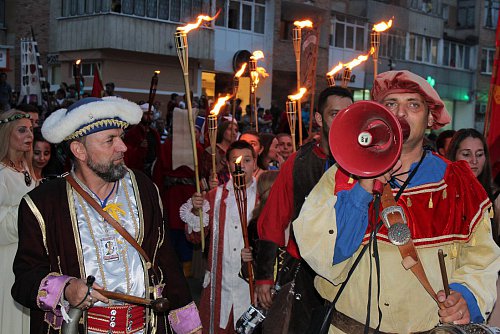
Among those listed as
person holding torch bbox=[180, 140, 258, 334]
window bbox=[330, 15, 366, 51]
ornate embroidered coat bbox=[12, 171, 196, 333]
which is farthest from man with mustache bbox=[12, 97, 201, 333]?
window bbox=[330, 15, 366, 51]

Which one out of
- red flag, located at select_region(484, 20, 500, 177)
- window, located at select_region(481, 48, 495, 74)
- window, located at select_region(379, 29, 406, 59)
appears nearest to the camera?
red flag, located at select_region(484, 20, 500, 177)

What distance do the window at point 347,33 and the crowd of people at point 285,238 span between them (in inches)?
1206

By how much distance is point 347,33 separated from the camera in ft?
120

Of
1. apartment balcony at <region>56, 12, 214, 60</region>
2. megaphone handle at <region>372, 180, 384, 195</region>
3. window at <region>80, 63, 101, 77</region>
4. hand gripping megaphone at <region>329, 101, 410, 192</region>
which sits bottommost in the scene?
megaphone handle at <region>372, 180, 384, 195</region>

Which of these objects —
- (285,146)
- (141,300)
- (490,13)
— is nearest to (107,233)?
(141,300)

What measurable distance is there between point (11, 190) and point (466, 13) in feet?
148

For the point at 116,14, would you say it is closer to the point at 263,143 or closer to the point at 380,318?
the point at 263,143

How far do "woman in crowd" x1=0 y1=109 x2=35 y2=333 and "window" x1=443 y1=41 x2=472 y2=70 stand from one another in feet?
135

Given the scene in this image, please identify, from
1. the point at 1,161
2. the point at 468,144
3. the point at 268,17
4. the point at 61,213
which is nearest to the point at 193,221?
the point at 1,161

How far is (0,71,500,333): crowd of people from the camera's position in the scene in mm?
3188

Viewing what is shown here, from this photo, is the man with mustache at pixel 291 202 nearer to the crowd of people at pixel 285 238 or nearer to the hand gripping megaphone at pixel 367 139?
the crowd of people at pixel 285 238

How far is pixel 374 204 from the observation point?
316cm

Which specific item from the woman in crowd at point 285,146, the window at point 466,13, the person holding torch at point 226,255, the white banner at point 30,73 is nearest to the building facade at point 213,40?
the window at point 466,13

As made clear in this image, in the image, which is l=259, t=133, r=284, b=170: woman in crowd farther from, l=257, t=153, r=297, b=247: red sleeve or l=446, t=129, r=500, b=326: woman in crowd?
l=257, t=153, r=297, b=247: red sleeve
